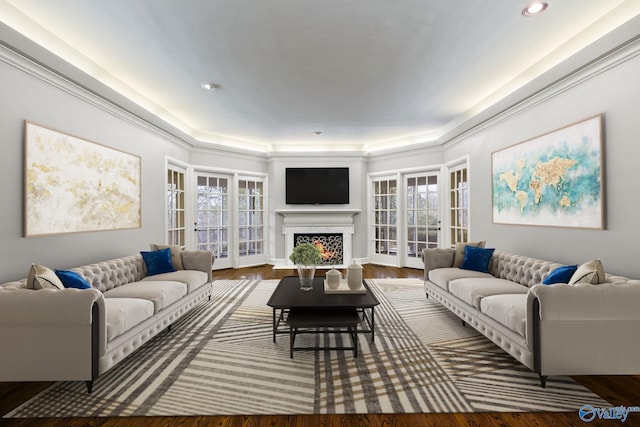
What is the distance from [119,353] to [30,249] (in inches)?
53.7

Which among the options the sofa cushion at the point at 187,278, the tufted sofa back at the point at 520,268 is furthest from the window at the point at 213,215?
the tufted sofa back at the point at 520,268

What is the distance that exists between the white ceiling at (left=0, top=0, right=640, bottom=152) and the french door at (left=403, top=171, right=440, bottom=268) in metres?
1.80

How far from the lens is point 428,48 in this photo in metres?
2.94

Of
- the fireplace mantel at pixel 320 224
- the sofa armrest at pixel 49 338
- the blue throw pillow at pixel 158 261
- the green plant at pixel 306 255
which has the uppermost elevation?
the fireplace mantel at pixel 320 224

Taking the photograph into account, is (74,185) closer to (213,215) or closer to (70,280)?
(70,280)

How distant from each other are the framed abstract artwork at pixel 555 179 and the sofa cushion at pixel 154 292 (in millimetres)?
4064

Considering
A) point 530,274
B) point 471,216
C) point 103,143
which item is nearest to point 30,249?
point 103,143

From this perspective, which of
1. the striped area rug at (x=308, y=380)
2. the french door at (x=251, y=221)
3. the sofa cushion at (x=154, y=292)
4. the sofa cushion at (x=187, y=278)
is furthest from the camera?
the french door at (x=251, y=221)

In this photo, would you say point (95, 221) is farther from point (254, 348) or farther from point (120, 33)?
point (254, 348)

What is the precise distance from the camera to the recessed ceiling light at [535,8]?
7.57ft

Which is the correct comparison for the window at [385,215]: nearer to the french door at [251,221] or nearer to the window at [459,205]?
the window at [459,205]

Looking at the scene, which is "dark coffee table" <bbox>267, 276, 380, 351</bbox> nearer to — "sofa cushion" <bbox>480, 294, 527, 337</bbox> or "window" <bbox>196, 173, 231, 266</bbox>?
"sofa cushion" <bbox>480, 294, 527, 337</bbox>

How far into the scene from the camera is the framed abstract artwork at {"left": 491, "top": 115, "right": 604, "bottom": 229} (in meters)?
2.73

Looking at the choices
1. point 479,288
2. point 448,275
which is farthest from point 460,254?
point 479,288
